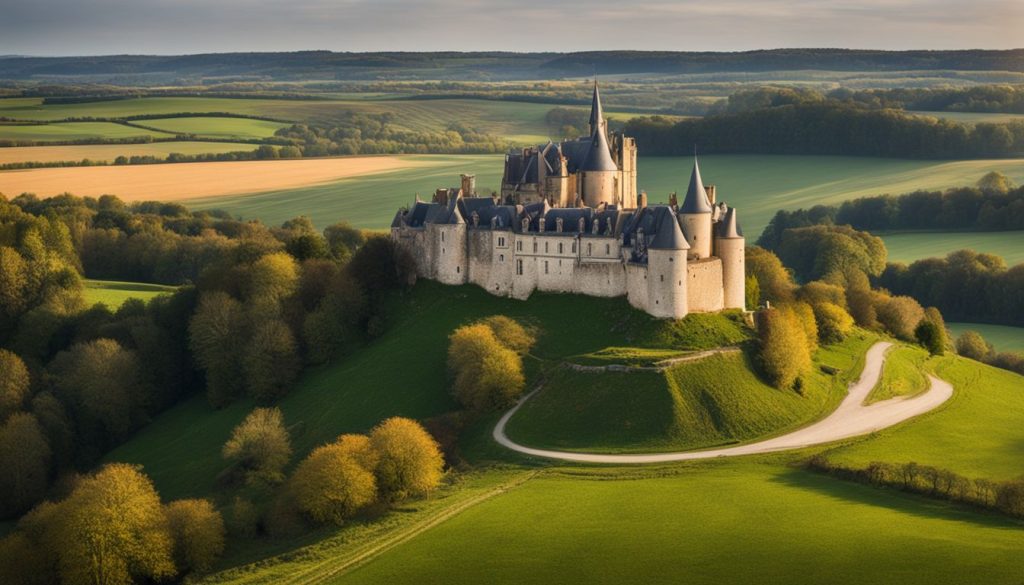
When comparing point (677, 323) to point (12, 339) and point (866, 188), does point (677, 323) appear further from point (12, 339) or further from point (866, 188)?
point (866, 188)

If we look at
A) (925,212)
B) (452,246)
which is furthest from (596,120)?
(925,212)

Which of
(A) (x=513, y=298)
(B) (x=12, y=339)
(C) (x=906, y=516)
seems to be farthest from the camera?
(B) (x=12, y=339)

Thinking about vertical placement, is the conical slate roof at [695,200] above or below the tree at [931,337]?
above

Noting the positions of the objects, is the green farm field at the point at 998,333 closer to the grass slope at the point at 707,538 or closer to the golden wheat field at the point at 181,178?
the grass slope at the point at 707,538

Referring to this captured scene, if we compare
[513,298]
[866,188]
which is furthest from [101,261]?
[866,188]

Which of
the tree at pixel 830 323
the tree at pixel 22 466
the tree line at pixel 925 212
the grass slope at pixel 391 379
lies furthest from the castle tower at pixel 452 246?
the tree line at pixel 925 212

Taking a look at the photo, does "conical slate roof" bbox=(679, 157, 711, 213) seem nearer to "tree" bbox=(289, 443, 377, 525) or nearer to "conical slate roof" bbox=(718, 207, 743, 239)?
"conical slate roof" bbox=(718, 207, 743, 239)
